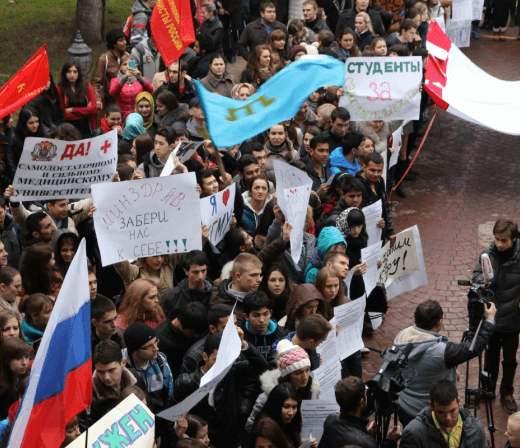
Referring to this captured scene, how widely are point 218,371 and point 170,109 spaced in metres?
6.01

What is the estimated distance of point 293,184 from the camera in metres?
9.51

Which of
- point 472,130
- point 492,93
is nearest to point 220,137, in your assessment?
point 492,93

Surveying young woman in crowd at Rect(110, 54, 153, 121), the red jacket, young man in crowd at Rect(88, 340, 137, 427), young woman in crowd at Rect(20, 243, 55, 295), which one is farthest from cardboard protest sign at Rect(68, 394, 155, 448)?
young woman in crowd at Rect(110, 54, 153, 121)

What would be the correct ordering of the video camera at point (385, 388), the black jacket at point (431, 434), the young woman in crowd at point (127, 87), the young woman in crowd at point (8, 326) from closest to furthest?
the black jacket at point (431, 434)
the video camera at point (385, 388)
the young woman in crowd at point (8, 326)
the young woman in crowd at point (127, 87)

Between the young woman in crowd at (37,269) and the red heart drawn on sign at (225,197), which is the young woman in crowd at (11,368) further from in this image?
the red heart drawn on sign at (225,197)

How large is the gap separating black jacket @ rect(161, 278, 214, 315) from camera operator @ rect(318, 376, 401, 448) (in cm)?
191

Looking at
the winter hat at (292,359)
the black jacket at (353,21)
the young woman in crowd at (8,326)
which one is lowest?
the black jacket at (353,21)

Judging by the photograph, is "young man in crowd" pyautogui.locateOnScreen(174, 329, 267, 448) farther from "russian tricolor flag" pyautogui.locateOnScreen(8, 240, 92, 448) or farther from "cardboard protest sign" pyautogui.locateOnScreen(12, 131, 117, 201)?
"cardboard protest sign" pyautogui.locateOnScreen(12, 131, 117, 201)

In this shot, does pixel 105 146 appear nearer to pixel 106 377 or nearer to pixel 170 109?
pixel 170 109

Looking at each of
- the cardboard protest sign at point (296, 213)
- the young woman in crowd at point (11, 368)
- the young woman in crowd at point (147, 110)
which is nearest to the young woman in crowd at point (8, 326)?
the young woman in crowd at point (11, 368)

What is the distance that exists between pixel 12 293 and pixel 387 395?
10.1 ft

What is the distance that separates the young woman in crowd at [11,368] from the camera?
6.59 m

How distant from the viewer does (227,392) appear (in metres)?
6.91

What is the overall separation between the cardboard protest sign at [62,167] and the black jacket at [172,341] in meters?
2.30
